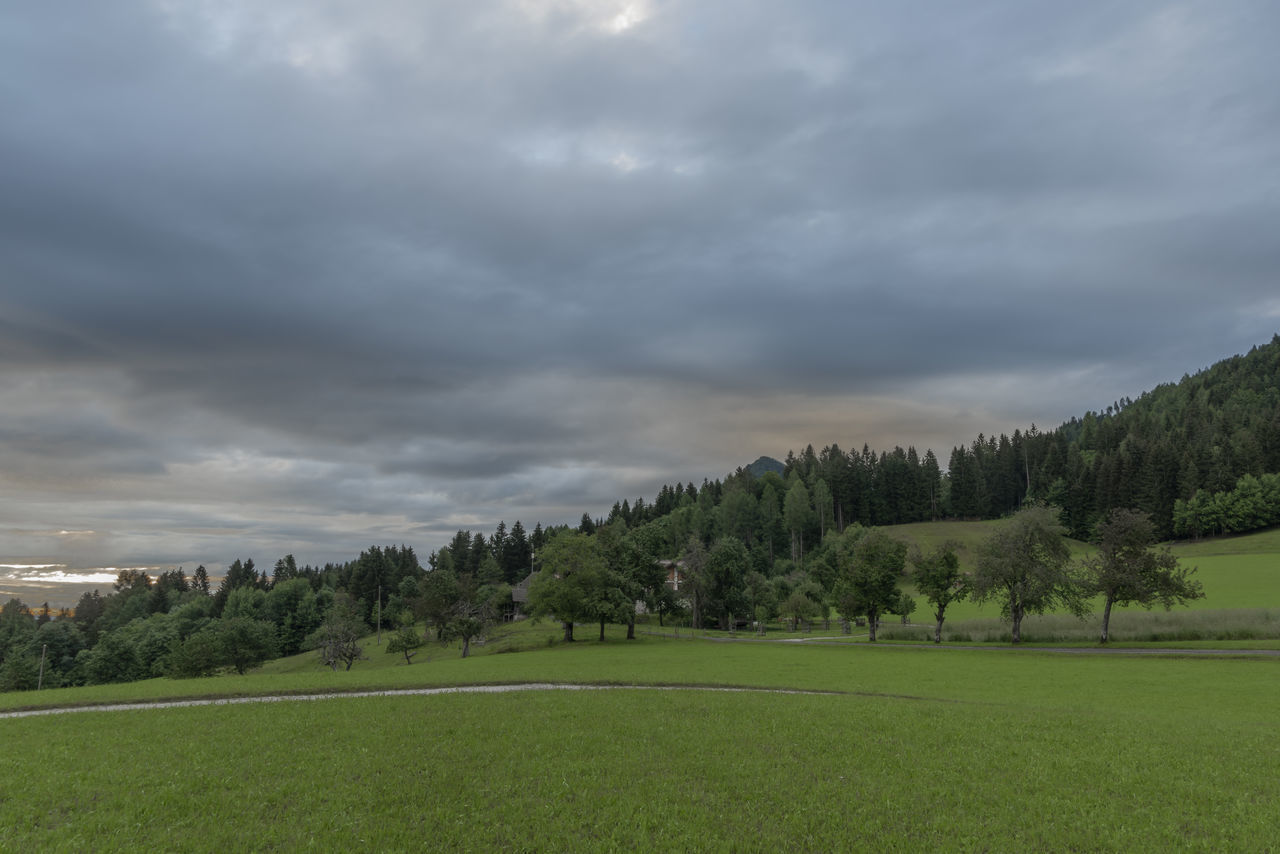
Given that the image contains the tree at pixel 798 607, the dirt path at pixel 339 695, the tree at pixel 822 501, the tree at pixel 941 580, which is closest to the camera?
the dirt path at pixel 339 695

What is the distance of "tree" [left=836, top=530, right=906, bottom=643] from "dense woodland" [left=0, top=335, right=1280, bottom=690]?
0.38 meters

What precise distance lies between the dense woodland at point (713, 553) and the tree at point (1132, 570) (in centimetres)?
393

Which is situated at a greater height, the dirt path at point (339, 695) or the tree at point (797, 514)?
the tree at point (797, 514)

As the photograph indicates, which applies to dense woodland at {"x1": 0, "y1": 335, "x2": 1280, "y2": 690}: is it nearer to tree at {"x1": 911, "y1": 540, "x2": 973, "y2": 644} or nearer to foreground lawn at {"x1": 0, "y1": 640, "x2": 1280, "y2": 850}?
tree at {"x1": 911, "y1": 540, "x2": 973, "y2": 644}

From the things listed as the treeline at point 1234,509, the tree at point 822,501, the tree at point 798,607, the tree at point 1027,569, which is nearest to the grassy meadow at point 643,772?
the tree at point 1027,569

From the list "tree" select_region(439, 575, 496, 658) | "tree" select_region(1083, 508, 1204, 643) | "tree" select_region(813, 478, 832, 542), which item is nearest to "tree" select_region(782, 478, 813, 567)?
"tree" select_region(813, 478, 832, 542)

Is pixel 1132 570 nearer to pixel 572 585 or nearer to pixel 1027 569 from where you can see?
pixel 1027 569

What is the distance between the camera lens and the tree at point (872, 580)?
6122 centimetres

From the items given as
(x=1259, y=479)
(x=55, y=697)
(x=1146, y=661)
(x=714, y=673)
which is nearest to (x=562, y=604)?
(x=714, y=673)

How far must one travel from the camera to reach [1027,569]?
52.8 metres

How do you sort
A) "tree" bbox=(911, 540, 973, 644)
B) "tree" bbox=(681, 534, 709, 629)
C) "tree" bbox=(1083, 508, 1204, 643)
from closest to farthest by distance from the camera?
"tree" bbox=(1083, 508, 1204, 643), "tree" bbox=(911, 540, 973, 644), "tree" bbox=(681, 534, 709, 629)

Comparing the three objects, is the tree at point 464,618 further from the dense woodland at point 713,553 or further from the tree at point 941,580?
the tree at point 941,580

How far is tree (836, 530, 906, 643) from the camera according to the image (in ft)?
201

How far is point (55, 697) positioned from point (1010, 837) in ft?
106
